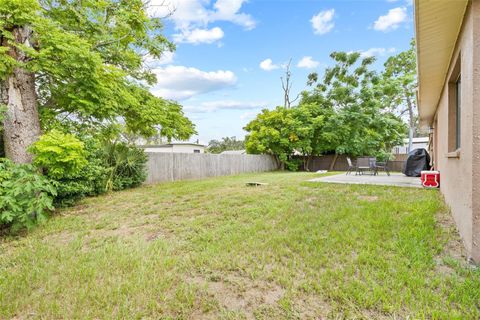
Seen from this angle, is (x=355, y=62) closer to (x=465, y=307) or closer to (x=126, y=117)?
(x=126, y=117)

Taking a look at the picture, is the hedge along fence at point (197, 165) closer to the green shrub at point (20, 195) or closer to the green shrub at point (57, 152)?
the green shrub at point (57, 152)

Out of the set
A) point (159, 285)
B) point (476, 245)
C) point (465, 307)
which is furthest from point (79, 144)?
point (476, 245)

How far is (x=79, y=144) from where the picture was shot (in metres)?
4.18

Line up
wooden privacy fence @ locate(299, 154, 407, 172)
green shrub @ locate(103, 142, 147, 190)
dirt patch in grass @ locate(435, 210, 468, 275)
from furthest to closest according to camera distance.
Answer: wooden privacy fence @ locate(299, 154, 407, 172), green shrub @ locate(103, 142, 147, 190), dirt patch in grass @ locate(435, 210, 468, 275)

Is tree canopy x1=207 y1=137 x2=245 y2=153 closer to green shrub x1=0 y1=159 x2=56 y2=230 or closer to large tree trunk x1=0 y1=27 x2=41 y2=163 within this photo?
large tree trunk x1=0 y1=27 x2=41 y2=163

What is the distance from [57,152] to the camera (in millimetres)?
3947

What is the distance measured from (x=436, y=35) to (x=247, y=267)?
3.88 metres

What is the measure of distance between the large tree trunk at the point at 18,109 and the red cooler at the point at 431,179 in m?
9.66

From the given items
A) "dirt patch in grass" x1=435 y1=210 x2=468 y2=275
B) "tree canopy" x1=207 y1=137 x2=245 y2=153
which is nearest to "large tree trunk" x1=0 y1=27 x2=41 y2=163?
"dirt patch in grass" x1=435 y1=210 x2=468 y2=275

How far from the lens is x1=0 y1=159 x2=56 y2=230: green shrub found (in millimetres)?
3301

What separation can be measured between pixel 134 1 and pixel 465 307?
848 cm

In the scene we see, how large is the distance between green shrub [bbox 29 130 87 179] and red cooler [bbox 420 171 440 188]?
8443mm

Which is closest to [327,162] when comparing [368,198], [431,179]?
[431,179]

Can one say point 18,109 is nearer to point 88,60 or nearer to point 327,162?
point 88,60
